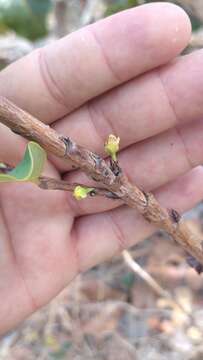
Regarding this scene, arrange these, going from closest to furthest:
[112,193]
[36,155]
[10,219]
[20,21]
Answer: [36,155]
[112,193]
[10,219]
[20,21]

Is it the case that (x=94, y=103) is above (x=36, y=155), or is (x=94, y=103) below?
above

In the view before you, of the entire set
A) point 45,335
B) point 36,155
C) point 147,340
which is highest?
point 36,155

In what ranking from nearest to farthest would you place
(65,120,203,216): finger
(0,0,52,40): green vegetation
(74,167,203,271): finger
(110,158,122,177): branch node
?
(110,158,122,177): branch node
(65,120,203,216): finger
(74,167,203,271): finger
(0,0,52,40): green vegetation

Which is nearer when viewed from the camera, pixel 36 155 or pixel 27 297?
pixel 36 155

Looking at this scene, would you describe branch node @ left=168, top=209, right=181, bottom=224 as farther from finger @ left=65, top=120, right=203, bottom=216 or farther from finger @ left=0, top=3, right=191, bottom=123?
finger @ left=0, top=3, right=191, bottom=123

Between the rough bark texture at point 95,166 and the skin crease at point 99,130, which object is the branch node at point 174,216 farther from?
the skin crease at point 99,130

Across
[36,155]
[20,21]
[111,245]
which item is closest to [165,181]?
[111,245]

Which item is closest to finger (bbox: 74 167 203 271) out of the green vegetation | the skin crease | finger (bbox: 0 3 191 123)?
the skin crease

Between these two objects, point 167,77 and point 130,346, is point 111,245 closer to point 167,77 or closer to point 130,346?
point 167,77
